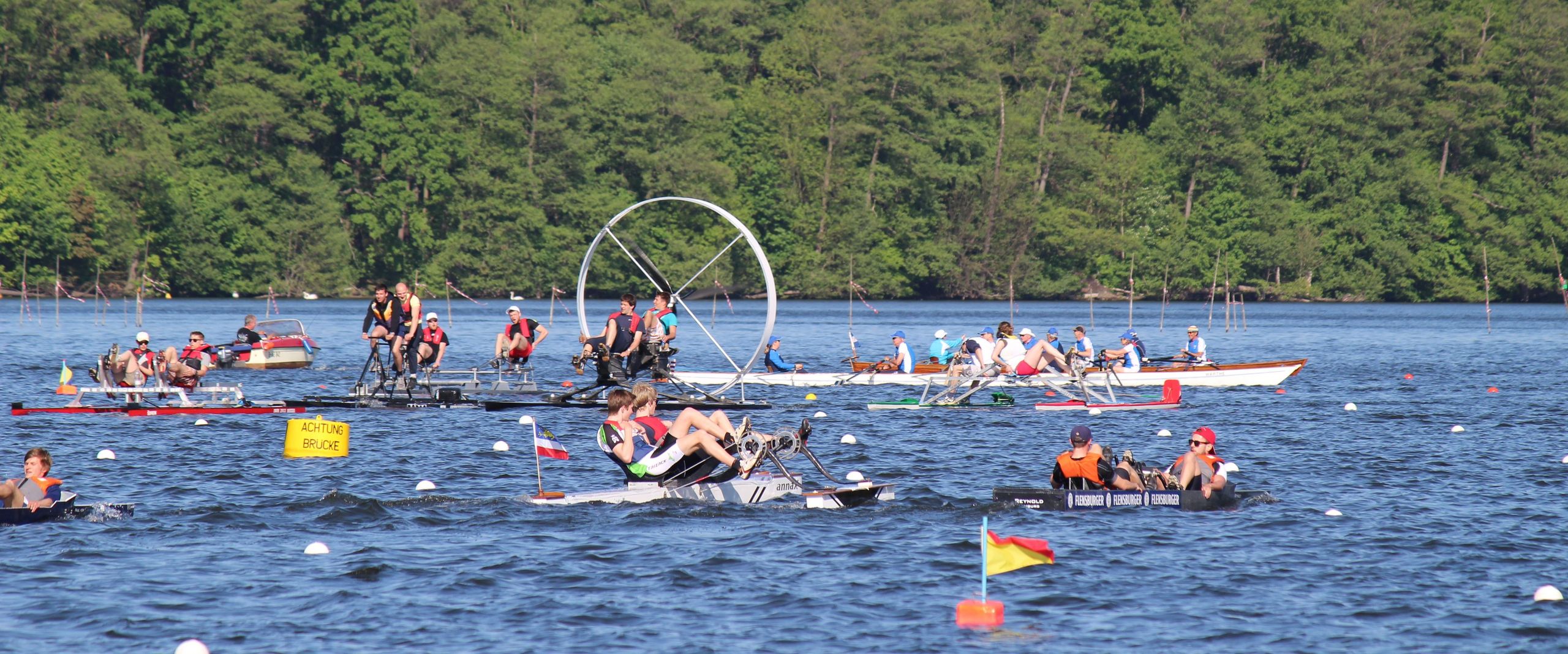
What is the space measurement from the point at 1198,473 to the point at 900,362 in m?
18.3

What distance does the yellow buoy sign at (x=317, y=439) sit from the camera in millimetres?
23141

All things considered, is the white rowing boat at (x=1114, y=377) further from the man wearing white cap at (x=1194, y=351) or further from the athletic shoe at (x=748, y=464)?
the athletic shoe at (x=748, y=464)

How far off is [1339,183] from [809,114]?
34.5 metres

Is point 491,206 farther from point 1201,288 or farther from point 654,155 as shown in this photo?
point 1201,288

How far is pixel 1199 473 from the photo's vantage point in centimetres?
1906

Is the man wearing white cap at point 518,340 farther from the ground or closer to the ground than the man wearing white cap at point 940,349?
farther from the ground

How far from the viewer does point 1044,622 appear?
13.9 metres

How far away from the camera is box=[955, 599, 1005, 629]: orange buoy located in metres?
13.8

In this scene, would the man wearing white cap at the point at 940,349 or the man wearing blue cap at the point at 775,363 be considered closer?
the man wearing white cap at the point at 940,349

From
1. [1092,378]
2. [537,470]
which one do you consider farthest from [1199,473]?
[1092,378]

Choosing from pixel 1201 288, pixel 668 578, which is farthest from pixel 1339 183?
pixel 668 578

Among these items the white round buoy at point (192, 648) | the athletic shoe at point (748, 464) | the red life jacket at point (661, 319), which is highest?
the red life jacket at point (661, 319)

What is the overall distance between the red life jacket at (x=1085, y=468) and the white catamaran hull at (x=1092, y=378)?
1517cm

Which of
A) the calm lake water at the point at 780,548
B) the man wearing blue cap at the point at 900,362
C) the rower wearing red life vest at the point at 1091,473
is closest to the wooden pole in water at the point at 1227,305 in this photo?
the man wearing blue cap at the point at 900,362
